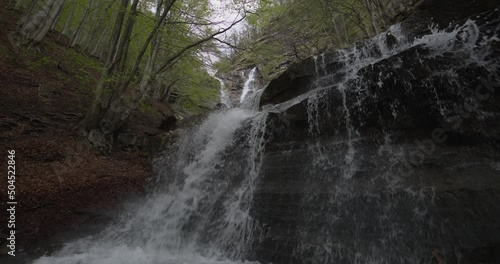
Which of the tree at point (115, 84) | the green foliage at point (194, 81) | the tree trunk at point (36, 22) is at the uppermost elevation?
the tree trunk at point (36, 22)

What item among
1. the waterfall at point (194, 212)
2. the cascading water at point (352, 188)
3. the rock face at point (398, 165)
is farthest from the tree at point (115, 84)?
the rock face at point (398, 165)

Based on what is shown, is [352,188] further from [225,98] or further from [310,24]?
[225,98]

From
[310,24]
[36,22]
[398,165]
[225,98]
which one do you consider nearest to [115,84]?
[36,22]

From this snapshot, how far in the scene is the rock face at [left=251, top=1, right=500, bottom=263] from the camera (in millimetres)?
4066

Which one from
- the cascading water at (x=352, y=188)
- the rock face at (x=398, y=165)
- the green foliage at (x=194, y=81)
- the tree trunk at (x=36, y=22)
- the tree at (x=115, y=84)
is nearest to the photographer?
the rock face at (x=398, y=165)

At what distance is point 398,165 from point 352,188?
0.94m

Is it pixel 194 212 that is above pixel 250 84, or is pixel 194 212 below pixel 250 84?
below

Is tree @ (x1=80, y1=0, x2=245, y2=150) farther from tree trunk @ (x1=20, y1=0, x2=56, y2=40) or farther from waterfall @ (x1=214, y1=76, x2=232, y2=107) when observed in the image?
waterfall @ (x1=214, y1=76, x2=232, y2=107)

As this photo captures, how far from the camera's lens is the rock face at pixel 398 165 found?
13.3 ft

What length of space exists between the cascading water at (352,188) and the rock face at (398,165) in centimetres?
2

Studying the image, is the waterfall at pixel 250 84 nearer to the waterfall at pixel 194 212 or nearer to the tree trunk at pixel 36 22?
the tree trunk at pixel 36 22

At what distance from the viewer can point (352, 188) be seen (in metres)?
5.21

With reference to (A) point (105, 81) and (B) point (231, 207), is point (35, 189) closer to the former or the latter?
(A) point (105, 81)

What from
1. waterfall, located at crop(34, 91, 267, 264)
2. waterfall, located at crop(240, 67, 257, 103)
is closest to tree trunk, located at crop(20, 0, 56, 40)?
waterfall, located at crop(34, 91, 267, 264)
